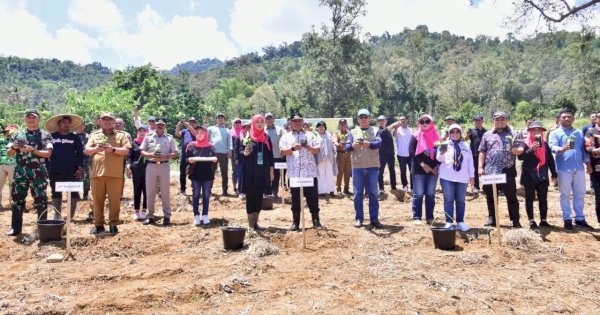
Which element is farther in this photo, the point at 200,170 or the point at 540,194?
the point at 200,170

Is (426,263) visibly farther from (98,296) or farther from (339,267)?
(98,296)

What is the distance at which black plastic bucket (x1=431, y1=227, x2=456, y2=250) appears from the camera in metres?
5.82

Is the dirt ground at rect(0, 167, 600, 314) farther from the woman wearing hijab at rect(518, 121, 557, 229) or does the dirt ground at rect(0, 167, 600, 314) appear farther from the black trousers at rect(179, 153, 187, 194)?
the black trousers at rect(179, 153, 187, 194)

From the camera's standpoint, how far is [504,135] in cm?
683

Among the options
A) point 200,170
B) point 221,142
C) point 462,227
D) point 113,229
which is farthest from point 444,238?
point 221,142

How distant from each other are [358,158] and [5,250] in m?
5.10

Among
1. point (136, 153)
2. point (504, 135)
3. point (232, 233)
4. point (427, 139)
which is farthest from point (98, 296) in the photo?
point (504, 135)

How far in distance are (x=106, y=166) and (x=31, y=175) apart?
3.52ft

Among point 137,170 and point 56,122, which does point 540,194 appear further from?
point 56,122

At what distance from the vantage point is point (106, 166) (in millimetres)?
6469

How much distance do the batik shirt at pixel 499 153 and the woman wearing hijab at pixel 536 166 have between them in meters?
0.27

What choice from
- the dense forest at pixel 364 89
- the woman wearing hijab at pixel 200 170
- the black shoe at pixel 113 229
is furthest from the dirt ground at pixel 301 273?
the dense forest at pixel 364 89

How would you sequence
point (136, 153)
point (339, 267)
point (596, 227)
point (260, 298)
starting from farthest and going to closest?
point (136, 153)
point (596, 227)
point (339, 267)
point (260, 298)

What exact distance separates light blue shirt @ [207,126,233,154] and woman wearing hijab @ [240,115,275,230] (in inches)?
140
